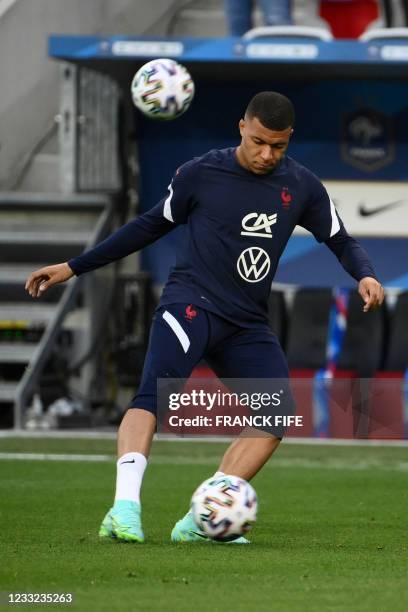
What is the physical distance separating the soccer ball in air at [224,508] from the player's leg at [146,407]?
0.28 meters

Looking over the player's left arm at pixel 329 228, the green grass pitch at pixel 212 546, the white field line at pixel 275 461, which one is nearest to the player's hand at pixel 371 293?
the player's left arm at pixel 329 228

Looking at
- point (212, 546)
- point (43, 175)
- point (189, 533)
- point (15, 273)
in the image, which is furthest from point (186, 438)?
point (212, 546)

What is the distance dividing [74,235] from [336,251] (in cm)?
1066

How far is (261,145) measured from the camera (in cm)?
700

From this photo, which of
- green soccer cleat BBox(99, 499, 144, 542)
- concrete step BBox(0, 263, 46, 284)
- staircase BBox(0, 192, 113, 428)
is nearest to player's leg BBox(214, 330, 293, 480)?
green soccer cleat BBox(99, 499, 144, 542)

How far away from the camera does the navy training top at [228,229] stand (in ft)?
23.5

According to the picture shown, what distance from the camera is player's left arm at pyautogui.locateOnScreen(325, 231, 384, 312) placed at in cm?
691

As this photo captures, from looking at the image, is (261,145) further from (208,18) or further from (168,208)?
(208,18)

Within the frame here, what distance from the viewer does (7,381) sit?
17391mm

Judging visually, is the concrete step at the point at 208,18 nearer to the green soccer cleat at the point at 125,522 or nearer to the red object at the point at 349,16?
the red object at the point at 349,16

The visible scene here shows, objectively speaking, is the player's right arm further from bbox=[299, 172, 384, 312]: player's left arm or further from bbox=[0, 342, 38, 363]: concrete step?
bbox=[0, 342, 38, 363]: concrete step

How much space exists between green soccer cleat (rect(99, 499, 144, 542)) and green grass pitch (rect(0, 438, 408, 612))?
2.3 inches

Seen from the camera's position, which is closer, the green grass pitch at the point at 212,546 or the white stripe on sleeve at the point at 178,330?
the green grass pitch at the point at 212,546

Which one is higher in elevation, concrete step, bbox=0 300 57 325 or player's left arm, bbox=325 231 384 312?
player's left arm, bbox=325 231 384 312
